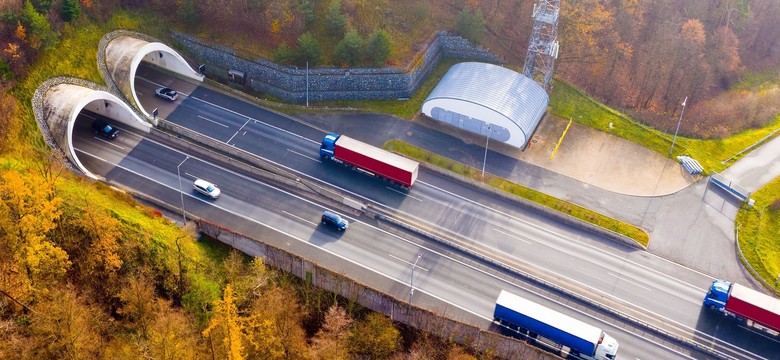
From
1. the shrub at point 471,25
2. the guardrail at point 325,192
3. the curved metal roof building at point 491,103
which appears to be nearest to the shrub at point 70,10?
the guardrail at point 325,192

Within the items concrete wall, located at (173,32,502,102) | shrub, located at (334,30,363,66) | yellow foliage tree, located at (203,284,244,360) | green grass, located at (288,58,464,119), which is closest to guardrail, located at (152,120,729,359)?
concrete wall, located at (173,32,502,102)

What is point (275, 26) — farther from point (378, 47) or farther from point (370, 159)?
point (370, 159)

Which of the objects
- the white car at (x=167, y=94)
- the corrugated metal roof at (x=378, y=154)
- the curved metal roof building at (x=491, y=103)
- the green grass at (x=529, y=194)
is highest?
the curved metal roof building at (x=491, y=103)

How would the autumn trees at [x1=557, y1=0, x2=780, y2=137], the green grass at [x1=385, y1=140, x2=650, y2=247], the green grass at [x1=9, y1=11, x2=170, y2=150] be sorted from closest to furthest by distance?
the green grass at [x1=9, y1=11, x2=170, y2=150], the green grass at [x1=385, y1=140, x2=650, y2=247], the autumn trees at [x1=557, y1=0, x2=780, y2=137]

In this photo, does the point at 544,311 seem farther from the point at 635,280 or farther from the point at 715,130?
the point at 715,130

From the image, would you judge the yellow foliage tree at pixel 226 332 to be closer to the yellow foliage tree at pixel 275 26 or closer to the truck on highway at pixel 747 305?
the truck on highway at pixel 747 305

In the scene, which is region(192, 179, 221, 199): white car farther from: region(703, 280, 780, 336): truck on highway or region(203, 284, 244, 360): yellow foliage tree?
region(703, 280, 780, 336): truck on highway

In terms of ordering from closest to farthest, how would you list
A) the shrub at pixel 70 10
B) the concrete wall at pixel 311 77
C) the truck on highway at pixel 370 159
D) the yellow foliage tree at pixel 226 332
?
the yellow foliage tree at pixel 226 332 < the truck on highway at pixel 370 159 < the shrub at pixel 70 10 < the concrete wall at pixel 311 77
